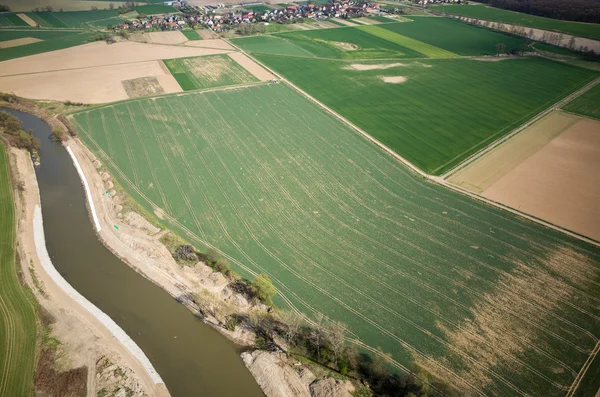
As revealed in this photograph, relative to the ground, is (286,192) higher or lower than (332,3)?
lower

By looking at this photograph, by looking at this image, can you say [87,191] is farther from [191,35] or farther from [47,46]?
[191,35]

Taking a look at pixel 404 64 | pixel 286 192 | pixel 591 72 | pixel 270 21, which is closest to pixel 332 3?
pixel 270 21

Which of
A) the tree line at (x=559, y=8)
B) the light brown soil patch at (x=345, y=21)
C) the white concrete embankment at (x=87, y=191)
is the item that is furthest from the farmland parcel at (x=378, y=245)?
the tree line at (x=559, y=8)

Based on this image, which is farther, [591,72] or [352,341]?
[591,72]

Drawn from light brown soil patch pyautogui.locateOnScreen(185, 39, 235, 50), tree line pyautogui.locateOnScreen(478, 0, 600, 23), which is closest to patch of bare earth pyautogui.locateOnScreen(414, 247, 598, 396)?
light brown soil patch pyautogui.locateOnScreen(185, 39, 235, 50)

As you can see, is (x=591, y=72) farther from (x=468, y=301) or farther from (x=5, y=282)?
(x=5, y=282)

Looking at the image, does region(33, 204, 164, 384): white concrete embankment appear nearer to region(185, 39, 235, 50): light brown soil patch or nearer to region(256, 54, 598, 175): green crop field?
region(256, 54, 598, 175): green crop field
